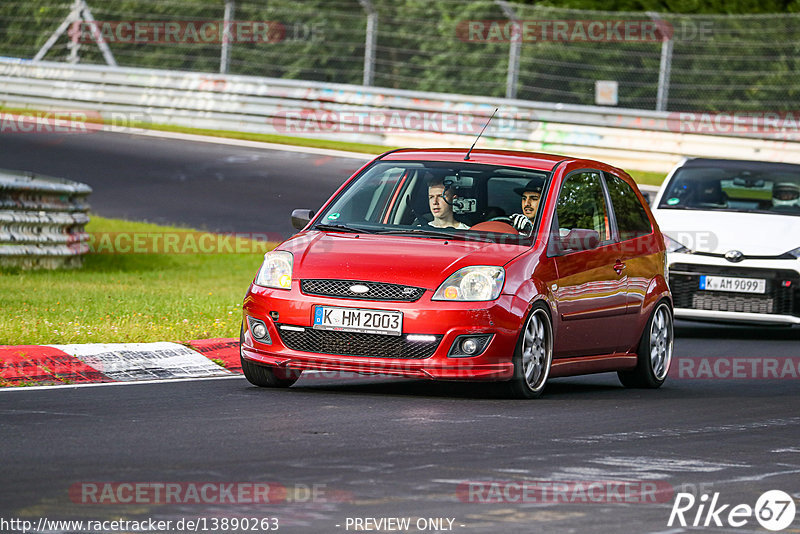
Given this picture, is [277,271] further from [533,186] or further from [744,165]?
[744,165]

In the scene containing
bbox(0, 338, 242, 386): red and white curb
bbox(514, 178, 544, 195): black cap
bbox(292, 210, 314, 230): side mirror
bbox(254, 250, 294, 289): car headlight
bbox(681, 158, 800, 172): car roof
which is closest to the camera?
bbox(254, 250, 294, 289): car headlight

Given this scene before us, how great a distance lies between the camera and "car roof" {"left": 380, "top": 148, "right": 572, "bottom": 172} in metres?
10.7

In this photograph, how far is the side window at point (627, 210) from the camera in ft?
37.0

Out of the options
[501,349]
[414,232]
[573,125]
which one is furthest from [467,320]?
[573,125]

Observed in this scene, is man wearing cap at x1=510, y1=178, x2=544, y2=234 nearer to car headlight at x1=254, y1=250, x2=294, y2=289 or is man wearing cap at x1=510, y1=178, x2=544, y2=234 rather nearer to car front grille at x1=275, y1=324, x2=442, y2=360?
car front grille at x1=275, y1=324, x2=442, y2=360

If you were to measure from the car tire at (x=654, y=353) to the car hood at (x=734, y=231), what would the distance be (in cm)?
303

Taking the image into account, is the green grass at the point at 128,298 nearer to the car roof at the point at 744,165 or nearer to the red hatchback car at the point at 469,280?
the red hatchback car at the point at 469,280

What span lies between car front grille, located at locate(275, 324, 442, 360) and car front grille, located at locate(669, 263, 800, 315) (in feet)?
18.8

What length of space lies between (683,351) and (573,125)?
46.4 ft

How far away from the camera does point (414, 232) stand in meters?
10.2

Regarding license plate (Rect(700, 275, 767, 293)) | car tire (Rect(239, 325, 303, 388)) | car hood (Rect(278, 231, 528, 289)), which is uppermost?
car hood (Rect(278, 231, 528, 289))

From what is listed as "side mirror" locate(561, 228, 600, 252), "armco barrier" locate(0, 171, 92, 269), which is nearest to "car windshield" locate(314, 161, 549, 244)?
"side mirror" locate(561, 228, 600, 252)

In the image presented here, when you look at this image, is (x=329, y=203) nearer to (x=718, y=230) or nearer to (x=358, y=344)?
(x=358, y=344)

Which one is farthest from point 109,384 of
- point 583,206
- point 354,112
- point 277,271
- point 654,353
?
point 354,112
